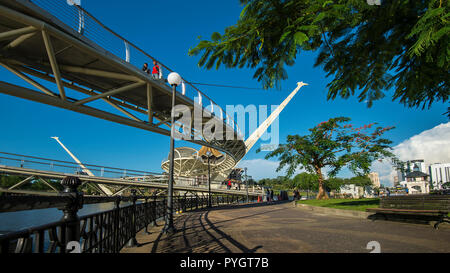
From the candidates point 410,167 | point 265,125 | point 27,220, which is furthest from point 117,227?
point 265,125

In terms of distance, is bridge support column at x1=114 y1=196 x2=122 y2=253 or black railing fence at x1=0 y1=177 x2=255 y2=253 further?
bridge support column at x1=114 y1=196 x2=122 y2=253

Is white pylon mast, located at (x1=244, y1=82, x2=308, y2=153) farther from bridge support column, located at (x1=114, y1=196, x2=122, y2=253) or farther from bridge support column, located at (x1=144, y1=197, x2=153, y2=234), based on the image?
bridge support column, located at (x1=114, y1=196, x2=122, y2=253)

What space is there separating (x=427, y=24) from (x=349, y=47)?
1.45 metres

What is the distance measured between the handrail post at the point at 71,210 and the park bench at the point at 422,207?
9.04m

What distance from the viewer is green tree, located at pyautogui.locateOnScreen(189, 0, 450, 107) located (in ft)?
10.3

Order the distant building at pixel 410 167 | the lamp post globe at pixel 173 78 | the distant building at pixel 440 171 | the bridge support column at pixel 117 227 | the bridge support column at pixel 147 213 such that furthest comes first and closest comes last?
the distant building at pixel 440 171 < the distant building at pixel 410 167 < the lamp post globe at pixel 173 78 < the bridge support column at pixel 147 213 < the bridge support column at pixel 117 227

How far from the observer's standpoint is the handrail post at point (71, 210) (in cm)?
257

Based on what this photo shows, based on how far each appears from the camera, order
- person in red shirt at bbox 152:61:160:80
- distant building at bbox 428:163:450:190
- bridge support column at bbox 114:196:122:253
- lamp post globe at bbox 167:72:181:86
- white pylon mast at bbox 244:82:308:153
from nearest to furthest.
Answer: bridge support column at bbox 114:196:122:253, lamp post globe at bbox 167:72:181:86, person in red shirt at bbox 152:61:160:80, white pylon mast at bbox 244:82:308:153, distant building at bbox 428:163:450:190

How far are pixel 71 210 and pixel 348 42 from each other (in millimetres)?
5166

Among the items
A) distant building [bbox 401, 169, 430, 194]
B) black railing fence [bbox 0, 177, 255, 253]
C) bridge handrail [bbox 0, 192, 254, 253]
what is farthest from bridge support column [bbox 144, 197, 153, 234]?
distant building [bbox 401, 169, 430, 194]

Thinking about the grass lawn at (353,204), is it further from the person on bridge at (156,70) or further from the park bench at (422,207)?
the person on bridge at (156,70)

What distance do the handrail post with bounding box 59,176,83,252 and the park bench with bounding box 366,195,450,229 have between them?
356 inches

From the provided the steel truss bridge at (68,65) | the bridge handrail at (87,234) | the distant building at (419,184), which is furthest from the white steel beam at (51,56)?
the distant building at (419,184)
